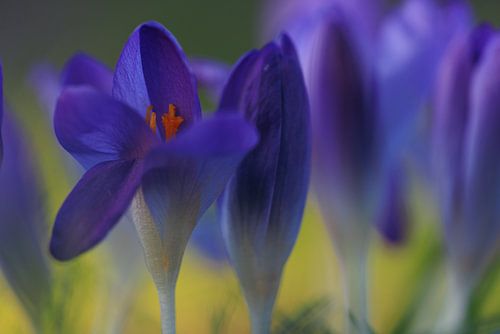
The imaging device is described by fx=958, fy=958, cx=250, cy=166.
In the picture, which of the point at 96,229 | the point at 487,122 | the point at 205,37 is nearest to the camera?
the point at 96,229

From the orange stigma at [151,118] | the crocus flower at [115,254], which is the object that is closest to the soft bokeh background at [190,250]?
the crocus flower at [115,254]

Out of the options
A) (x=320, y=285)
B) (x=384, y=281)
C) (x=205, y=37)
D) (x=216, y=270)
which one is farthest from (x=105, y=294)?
(x=205, y=37)

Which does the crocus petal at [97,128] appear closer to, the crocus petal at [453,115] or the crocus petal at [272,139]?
the crocus petal at [272,139]

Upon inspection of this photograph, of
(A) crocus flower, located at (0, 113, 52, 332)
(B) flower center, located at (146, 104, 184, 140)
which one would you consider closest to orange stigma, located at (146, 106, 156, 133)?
(B) flower center, located at (146, 104, 184, 140)

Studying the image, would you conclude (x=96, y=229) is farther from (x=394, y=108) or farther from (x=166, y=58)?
(x=394, y=108)

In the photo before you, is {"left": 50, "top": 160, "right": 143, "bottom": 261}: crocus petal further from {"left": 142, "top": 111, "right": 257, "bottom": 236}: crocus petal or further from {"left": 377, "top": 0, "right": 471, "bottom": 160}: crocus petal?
{"left": 377, "top": 0, "right": 471, "bottom": 160}: crocus petal

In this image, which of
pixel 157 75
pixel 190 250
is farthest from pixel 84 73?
pixel 190 250
